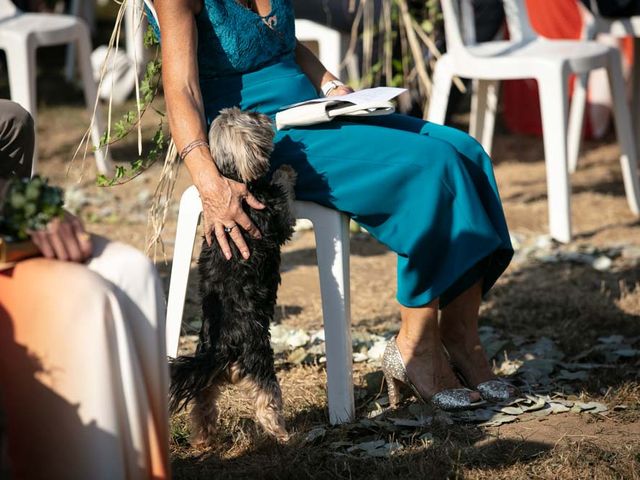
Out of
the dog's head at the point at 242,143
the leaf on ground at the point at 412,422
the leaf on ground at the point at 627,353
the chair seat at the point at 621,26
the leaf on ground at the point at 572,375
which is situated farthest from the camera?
the chair seat at the point at 621,26

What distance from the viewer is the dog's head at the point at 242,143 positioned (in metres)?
2.37

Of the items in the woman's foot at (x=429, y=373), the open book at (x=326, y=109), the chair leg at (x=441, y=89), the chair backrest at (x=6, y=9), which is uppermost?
the open book at (x=326, y=109)

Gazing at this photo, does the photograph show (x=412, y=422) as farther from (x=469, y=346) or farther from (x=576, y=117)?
(x=576, y=117)

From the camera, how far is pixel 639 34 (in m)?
5.01

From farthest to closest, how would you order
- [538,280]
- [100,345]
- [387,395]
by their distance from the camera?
[538,280] < [387,395] < [100,345]

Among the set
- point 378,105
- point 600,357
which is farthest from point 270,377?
point 600,357

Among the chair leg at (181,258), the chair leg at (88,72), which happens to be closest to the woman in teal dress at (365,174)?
the chair leg at (181,258)

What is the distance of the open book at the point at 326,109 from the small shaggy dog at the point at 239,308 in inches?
7.6

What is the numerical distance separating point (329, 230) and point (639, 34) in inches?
117

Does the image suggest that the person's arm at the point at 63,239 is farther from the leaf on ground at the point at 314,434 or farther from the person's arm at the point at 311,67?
the person's arm at the point at 311,67

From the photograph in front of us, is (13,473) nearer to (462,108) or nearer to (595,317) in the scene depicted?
(595,317)

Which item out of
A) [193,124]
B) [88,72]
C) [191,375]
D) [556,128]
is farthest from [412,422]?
[88,72]

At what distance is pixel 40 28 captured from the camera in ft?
17.0

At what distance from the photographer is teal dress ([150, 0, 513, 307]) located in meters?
2.62
